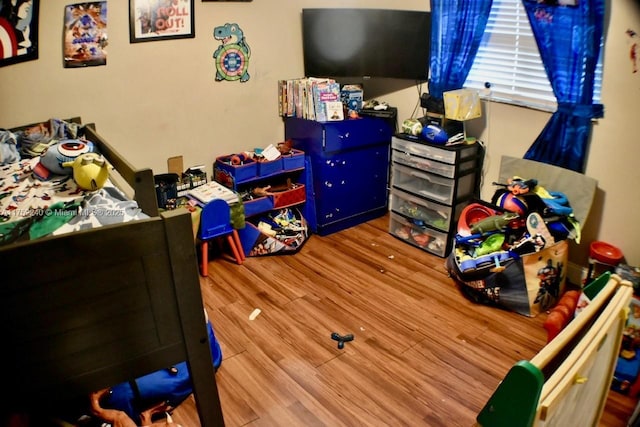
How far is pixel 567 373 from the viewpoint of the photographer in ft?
2.91

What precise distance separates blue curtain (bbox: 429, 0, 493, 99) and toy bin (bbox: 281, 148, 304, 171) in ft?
3.37

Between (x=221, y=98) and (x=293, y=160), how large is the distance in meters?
0.65

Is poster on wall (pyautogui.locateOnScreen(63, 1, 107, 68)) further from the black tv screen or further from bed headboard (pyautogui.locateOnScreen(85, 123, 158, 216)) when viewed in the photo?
the black tv screen

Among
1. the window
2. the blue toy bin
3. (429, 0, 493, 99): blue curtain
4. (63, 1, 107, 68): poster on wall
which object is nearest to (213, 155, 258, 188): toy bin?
the blue toy bin

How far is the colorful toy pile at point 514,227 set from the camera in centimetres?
254

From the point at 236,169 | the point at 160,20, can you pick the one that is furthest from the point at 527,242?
the point at 160,20

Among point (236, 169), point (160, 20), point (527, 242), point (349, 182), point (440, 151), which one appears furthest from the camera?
point (349, 182)

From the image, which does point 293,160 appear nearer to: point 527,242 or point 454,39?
point 454,39

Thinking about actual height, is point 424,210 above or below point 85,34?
below

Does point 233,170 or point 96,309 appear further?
point 233,170

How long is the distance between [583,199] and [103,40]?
2.84m

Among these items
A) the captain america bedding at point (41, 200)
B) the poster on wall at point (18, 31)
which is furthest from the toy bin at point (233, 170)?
the poster on wall at point (18, 31)

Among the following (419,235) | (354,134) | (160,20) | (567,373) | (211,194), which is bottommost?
(419,235)

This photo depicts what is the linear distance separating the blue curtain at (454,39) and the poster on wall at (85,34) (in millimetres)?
2097
